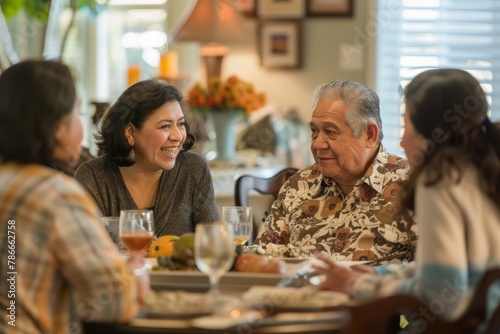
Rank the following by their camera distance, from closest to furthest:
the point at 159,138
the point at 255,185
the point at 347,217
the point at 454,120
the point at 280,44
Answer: the point at 454,120, the point at 347,217, the point at 159,138, the point at 255,185, the point at 280,44

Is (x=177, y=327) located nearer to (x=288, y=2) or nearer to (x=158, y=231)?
(x=158, y=231)

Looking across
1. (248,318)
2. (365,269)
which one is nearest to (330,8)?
(365,269)

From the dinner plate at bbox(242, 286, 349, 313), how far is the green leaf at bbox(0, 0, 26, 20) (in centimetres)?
451

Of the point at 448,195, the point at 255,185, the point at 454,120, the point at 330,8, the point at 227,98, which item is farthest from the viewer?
the point at 330,8

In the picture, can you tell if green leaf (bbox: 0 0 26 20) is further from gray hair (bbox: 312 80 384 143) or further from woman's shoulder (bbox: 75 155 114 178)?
gray hair (bbox: 312 80 384 143)

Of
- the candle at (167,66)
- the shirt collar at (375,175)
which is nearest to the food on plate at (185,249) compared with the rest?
the shirt collar at (375,175)

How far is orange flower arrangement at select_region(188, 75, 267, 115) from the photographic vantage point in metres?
4.73

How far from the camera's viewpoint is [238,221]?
2.33m

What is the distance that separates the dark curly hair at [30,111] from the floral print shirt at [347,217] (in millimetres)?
1074

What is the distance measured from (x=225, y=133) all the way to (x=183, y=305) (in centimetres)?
325

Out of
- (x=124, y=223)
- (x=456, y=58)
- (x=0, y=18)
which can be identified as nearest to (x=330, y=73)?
(x=456, y=58)

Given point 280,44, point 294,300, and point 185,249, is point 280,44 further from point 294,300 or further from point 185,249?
point 294,300

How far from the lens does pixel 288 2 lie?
17.6ft

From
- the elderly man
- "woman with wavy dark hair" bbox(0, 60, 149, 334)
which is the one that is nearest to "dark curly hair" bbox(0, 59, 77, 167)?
"woman with wavy dark hair" bbox(0, 60, 149, 334)
